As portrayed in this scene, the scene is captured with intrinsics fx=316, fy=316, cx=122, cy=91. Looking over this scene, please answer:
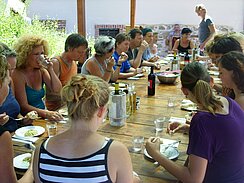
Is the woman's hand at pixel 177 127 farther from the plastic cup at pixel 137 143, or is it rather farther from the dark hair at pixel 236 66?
the dark hair at pixel 236 66

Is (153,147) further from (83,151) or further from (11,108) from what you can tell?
(11,108)

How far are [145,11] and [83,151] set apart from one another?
771 cm

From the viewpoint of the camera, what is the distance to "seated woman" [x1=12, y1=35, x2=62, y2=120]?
254cm

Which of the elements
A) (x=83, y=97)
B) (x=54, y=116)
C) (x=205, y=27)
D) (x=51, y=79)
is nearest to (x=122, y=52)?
(x=51, y=79)

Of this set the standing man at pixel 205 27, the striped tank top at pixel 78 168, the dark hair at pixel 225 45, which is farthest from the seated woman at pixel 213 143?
the standing man at pixel 205 27

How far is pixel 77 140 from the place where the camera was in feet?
3.88

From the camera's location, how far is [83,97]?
1210 millimetres

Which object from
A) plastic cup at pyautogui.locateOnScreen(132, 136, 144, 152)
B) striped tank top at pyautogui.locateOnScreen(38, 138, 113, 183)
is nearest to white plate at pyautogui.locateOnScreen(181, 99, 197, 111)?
plastic cup at pyautogui.locateOnScreen(132, 136, 144, 152)

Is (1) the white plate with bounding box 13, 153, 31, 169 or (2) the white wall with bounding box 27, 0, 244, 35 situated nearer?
(1) the white plate with bounding box 13, 153, 31, 169

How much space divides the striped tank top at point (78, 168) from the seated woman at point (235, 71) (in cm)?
108

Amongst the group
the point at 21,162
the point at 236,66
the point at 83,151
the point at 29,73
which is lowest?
the point at 21,162

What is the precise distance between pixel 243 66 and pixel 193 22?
6.58m

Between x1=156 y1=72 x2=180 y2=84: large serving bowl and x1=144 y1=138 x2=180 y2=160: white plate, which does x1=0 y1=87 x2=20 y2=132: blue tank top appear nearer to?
x1=144 y1=138 x2=180 y2=160: white plate

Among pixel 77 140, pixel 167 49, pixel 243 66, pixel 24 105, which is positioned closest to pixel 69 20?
pixel 167 49
